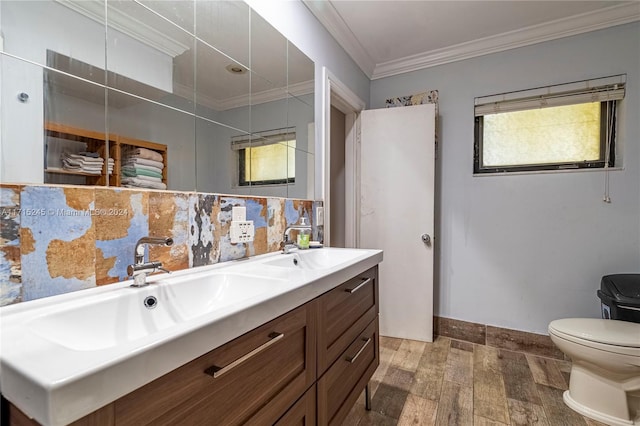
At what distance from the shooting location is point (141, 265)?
0.89 metres

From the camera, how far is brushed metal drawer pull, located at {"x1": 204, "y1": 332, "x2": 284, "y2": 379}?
0.61 metres

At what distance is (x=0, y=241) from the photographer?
0.69 meters

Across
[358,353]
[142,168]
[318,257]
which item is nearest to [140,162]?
[142,168]

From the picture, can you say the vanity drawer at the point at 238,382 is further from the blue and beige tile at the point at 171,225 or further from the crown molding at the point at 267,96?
the crown molding at the point at 267,96

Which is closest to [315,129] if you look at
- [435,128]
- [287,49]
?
[287,49]

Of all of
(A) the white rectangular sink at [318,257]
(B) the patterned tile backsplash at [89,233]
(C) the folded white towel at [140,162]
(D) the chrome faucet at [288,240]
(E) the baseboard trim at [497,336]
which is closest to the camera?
(B) the patterned tile backsplash at [89,233]

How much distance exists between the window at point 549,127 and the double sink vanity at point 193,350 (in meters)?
1.81

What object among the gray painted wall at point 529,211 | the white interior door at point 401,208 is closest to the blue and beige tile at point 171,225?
the white interior door at point 401,208

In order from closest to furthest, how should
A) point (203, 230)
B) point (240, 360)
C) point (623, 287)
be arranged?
1. point (240, 360)
2. point (203, 230)
3. point (623, 287)

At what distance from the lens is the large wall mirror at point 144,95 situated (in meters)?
0.74

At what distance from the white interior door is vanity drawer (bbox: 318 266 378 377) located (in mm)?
1072

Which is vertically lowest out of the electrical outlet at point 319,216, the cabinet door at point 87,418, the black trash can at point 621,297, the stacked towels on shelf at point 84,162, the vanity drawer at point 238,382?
the black trash can at point 621,297

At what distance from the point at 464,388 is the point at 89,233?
6.73 feet

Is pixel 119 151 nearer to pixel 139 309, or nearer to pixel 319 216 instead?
pixel 139 309
